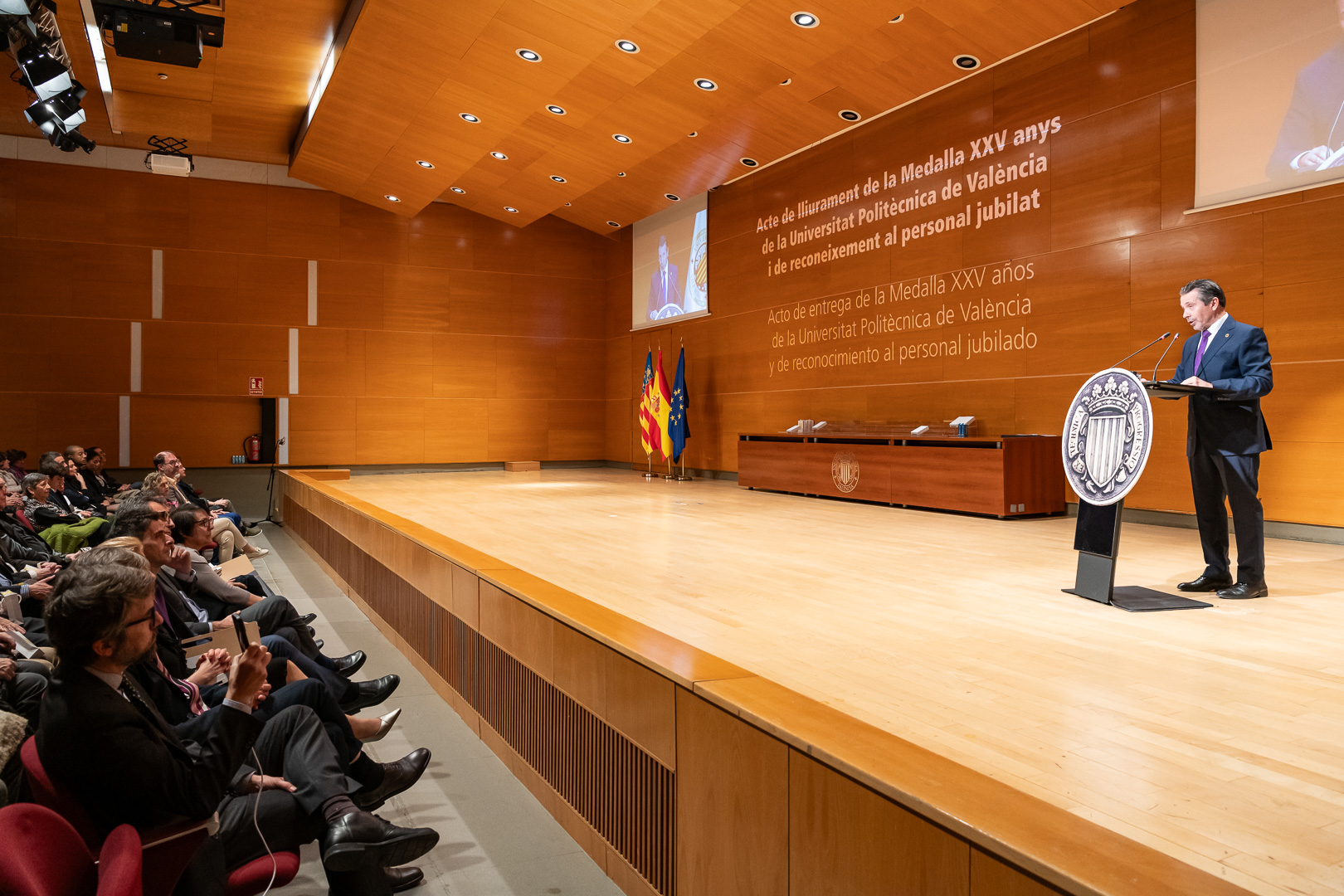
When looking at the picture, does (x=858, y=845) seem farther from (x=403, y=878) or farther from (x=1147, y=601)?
(x=1147, y=601)

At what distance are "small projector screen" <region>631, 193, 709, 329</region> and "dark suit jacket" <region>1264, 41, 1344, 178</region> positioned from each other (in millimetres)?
6607

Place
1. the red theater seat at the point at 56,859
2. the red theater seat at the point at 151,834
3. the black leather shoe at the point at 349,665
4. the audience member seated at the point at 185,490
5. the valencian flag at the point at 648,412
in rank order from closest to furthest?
the red theater seat at the point at 56,859
the red theater seat at the point at 151,834
the black leather shoe at the point at 349,665
the audience member seated at the point at 185,490
the valencian flag at the point at 648,412

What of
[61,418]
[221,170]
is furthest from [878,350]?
[61,418]

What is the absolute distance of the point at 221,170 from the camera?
11742mm

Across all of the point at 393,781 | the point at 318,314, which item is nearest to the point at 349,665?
the point at 393,781

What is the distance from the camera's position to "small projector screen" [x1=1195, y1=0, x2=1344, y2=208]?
5234 millimetres

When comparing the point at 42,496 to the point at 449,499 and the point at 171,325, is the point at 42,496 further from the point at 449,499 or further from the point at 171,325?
the point at 171,325

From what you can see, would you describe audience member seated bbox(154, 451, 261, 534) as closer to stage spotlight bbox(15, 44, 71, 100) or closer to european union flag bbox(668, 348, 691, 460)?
stage spotlight bbox(15, 44, 71, 100)

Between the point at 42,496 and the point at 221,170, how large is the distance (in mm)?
7007

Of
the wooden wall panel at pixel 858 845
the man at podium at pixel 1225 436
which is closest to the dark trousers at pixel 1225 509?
the man at podium at pixel 1225 436

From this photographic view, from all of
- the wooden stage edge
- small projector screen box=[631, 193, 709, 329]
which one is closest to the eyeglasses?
the wooden stage edge

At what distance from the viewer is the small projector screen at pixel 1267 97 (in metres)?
5.23

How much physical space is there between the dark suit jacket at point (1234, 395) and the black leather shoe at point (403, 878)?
130 inches

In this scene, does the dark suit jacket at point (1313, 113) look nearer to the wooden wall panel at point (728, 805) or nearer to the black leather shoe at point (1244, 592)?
the black leather shoe at point (1244, 592)
